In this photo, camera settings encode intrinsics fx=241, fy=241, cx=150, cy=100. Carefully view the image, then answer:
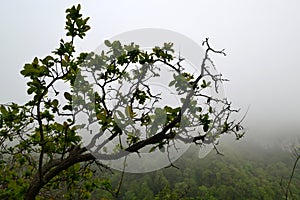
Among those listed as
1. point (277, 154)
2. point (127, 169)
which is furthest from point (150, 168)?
point (277, 154)

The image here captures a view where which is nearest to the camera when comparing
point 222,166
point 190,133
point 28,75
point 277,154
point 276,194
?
point 28,75

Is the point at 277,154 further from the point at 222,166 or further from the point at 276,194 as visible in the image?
the point at 276,194

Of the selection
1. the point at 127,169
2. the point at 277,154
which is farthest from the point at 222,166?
the point at 127,169

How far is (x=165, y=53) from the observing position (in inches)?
85.5

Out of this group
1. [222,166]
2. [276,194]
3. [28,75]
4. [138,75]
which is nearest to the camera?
[28,75]

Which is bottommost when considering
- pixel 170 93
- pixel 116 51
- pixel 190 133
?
pixel 190 133

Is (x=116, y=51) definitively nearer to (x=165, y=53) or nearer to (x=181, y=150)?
(x=165, y=53)

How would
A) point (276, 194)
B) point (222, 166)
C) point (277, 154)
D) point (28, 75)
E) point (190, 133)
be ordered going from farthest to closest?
point (277, 154), point (222, 166), point (276, 194), point (190, 133), point (28, 75)

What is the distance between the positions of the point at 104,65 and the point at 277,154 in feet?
507

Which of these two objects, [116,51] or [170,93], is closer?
[170,93]

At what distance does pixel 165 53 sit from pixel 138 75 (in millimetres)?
459

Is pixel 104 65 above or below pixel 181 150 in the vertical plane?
above

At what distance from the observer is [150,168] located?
2.54 m

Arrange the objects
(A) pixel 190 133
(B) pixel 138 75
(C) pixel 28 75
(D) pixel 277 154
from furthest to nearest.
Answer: (D) pixel 277 154 → (B) pixel 138 75 → (A) pixel 190 133 → (C) pixel 28 75
